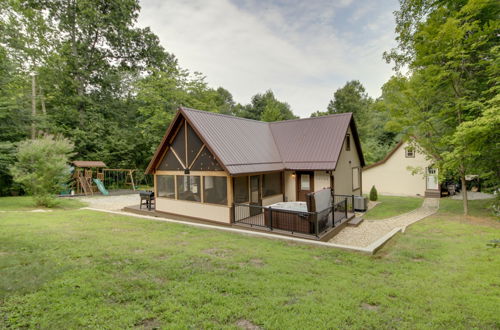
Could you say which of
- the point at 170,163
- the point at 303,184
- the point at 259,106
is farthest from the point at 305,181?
the point at 259,106

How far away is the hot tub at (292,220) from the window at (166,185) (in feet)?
17.8

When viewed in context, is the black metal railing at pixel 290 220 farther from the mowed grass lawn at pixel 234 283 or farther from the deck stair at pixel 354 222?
the mowed grass lawn at pixel 234 283

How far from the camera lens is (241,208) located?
10.8 meters

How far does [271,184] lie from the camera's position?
13.3 m

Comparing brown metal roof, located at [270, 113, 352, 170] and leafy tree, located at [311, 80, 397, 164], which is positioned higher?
leafy tree, located at [311, 80, 397, 164]

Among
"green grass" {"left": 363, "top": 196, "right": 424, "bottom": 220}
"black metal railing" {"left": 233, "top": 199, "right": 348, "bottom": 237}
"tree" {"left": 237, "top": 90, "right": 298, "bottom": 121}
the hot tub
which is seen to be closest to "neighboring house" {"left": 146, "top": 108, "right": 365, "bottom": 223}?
"black metal railing" {"left": 233, "top": 199, "right": 348, "bottom": 237}

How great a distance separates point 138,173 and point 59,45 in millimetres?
14365

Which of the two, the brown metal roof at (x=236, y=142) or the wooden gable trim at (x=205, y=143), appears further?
the brown metal roof at (x=236, y=142)

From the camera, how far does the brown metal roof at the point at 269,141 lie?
1125cm

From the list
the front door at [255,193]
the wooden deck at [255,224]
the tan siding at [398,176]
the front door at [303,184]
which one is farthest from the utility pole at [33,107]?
the tan siding at [398,176]

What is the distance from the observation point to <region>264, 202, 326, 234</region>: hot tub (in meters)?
8.85

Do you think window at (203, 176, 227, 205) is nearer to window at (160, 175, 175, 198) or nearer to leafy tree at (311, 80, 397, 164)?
window at (160, 175, 175, 198)

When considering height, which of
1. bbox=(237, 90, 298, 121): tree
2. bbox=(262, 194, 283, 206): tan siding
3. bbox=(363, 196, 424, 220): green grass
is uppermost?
bbox=(237, 90, 298, 121): tree

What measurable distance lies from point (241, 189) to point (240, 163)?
1208 mm
